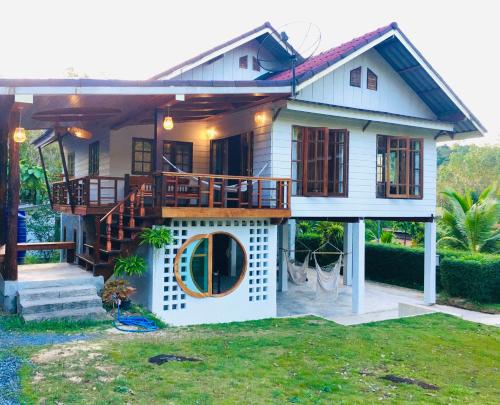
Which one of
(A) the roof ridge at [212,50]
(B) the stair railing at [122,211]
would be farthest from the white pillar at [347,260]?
(B) the stair railing at [122,211]

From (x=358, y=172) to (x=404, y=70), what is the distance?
3014mm

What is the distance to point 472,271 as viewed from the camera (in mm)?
13234

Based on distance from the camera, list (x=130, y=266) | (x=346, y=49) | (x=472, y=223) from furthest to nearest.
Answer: (x=472, y=223)
(x=346, y=49)
(x=130, y=266)

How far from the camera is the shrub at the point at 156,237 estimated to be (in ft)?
29.6

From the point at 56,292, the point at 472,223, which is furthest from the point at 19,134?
the point at 472,223

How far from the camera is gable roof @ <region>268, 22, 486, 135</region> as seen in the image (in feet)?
36.0

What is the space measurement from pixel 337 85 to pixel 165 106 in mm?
4572

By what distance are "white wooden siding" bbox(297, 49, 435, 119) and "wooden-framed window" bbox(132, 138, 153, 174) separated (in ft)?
14.2

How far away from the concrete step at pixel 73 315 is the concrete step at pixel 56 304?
0.21 ft

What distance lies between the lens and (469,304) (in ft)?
43.3

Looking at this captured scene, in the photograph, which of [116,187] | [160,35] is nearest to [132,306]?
[116,187]

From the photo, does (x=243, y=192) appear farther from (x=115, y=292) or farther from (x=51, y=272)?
(x=51, y=272)

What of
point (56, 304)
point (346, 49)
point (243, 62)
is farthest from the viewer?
point (243, 62)

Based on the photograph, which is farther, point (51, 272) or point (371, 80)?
point (371, 80)
